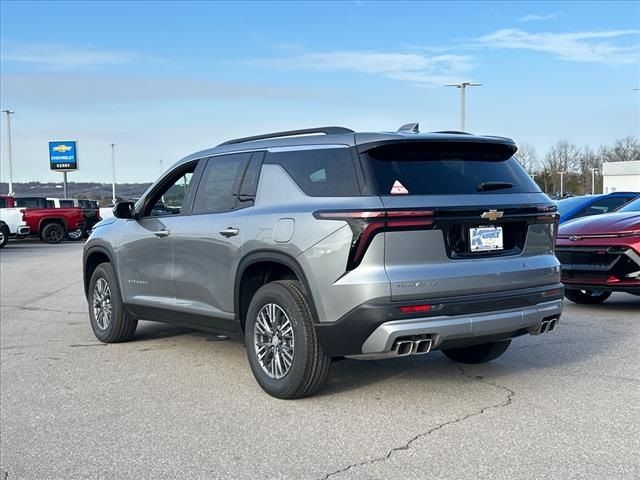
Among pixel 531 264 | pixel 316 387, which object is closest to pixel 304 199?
pixel 316 387

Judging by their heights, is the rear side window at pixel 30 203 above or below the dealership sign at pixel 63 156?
below

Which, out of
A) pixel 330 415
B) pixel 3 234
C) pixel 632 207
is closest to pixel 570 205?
pixel 632 207

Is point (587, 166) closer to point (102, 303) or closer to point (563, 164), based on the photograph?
point (563, 164)

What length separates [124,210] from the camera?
678 centimetres

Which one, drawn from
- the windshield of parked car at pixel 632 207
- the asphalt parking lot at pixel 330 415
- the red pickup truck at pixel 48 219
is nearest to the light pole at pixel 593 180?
the red pickup truck at pixel 48 219

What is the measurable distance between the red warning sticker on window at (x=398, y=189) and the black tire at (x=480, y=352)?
5.69 ft

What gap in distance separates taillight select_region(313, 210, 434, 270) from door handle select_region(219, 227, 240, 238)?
1.16 metres

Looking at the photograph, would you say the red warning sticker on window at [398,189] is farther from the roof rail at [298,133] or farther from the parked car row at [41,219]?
the parked car row at [41,219]

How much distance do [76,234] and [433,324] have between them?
28.3 m

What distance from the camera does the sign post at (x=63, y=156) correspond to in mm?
51188

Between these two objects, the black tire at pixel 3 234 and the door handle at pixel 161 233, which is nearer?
the door handle at pixel 161 233

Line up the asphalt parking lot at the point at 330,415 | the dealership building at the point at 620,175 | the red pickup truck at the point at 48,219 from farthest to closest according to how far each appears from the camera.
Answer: the dealership building at the point at 620,175 < the red pickup truck at the point at 48,219 < the asphalt parking lot at the point at 330,415

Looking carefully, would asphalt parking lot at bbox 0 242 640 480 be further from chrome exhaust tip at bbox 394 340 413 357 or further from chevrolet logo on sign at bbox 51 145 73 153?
chevrolet logo on sign at bbox 51 145 73 153

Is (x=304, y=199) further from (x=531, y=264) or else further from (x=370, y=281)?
(x=531, y=264)
